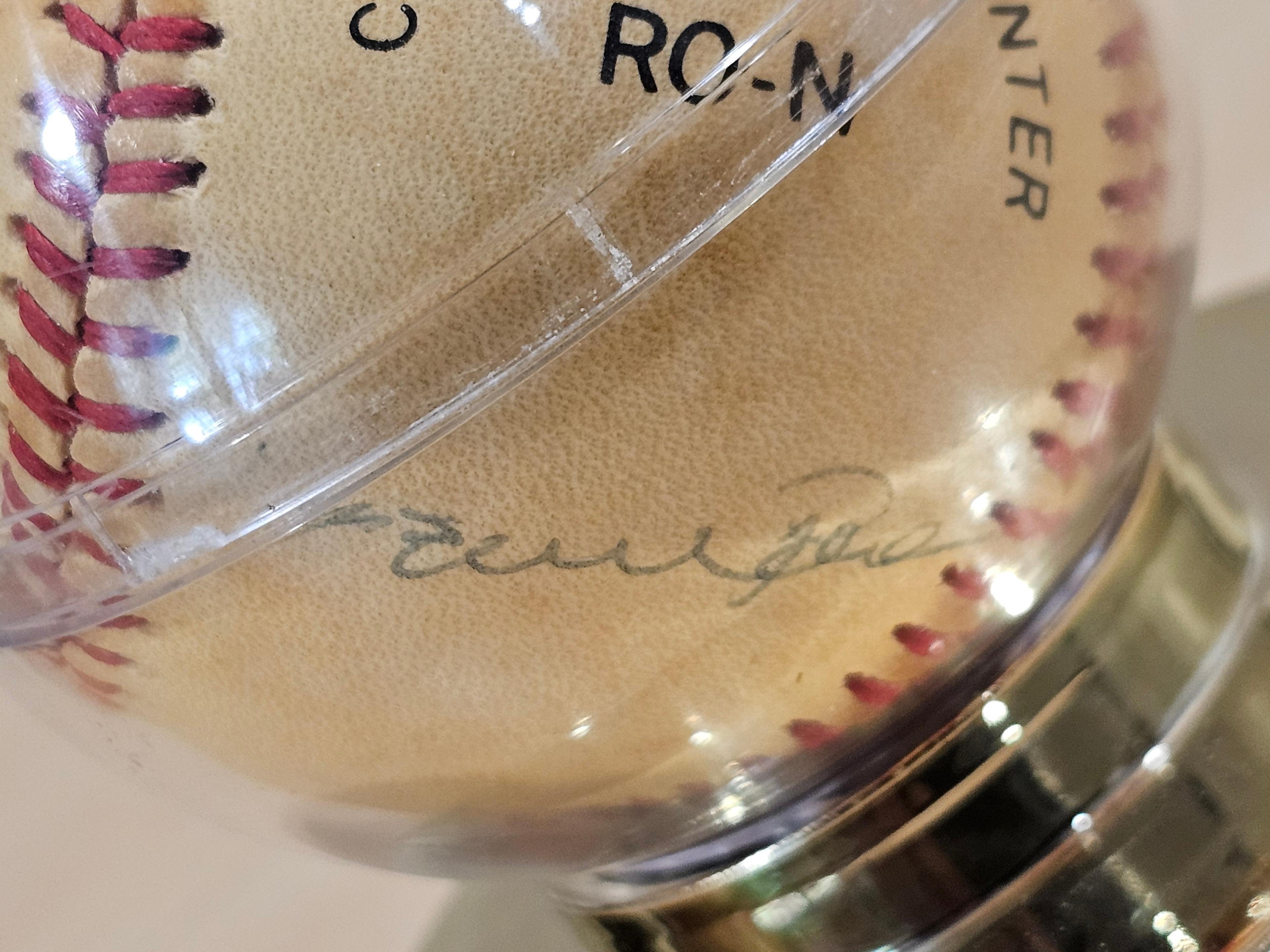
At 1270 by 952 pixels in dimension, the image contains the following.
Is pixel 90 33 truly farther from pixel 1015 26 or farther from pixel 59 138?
pixel 1015 26

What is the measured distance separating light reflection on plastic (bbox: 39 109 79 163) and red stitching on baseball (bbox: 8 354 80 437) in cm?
6

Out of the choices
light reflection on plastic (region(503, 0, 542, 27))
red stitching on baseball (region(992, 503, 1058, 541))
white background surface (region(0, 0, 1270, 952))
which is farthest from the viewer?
white background surface (region(0, 0, 1270, 952))

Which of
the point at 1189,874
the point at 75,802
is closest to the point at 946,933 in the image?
the point at 1189,874

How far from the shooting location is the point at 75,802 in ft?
2.38

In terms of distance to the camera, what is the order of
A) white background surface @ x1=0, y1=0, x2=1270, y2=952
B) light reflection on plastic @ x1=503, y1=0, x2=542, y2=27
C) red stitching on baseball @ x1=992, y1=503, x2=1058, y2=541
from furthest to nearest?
white background surface @ x1=0, y1=0, x2=1270, y2=952, red stitching on baseball @ x1=992, y1=503, x2=1058, y2=541, light reflection on plastic @ x1=503, y1=0, x2=542, y2=27

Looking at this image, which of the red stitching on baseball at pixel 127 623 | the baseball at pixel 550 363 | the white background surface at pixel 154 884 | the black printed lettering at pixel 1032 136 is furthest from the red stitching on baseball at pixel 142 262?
the white background surface at pixel 154 884

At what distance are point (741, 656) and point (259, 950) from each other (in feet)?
1.64

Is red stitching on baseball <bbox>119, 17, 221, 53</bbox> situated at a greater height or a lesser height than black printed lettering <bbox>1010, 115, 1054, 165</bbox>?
greater

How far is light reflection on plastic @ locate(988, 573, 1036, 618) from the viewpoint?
1.23 ft

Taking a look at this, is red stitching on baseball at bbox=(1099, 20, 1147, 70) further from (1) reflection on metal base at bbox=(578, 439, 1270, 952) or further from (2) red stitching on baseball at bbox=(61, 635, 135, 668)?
(2) red stitching on baseball at bbox=(61, 635, 135, 668)

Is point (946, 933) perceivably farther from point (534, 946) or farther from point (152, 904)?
point (152, 904)

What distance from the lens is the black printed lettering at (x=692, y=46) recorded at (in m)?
0.26

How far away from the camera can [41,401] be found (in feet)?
0.96

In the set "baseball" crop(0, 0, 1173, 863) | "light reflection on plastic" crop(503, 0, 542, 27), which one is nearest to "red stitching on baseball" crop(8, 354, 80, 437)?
"baseball" crop(0, 0, 1173, 863)
